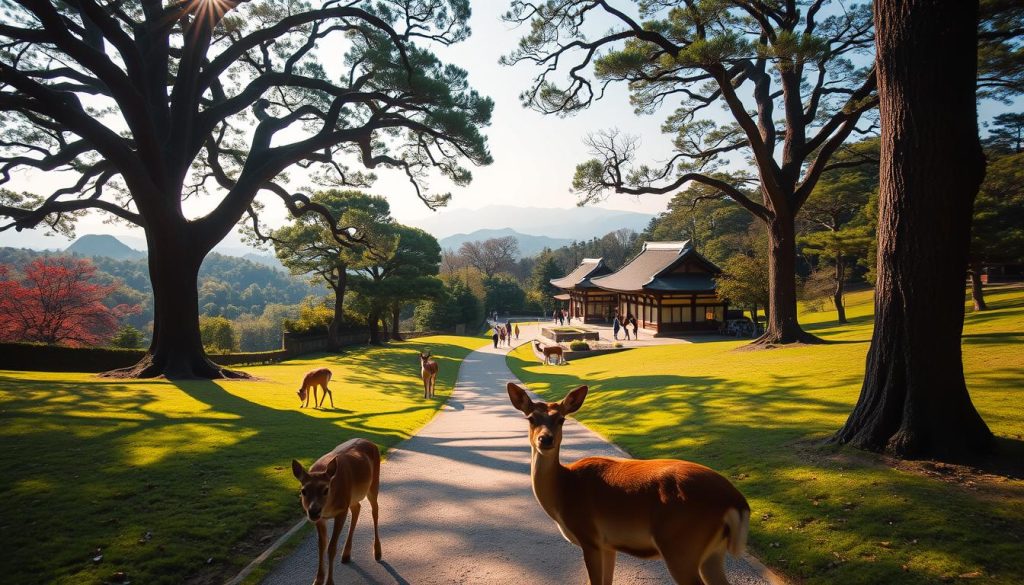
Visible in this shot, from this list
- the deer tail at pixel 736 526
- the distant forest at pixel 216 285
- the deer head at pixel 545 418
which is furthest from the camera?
the distant forest at pixel 216 285

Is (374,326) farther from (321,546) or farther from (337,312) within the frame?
(321,546)

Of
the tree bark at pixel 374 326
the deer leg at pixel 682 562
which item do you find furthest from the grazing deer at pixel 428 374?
the tree bark at pixel 374 326

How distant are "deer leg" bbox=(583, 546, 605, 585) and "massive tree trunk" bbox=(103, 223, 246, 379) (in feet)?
48.6

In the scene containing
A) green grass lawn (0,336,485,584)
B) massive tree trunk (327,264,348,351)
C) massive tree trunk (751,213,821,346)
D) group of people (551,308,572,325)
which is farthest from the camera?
group of people (551,308,572,325)

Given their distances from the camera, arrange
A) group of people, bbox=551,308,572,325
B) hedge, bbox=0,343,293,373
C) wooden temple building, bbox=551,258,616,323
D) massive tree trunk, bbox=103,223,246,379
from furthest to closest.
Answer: wooden temple building, bbox=551,258,616,323 < group of people, bbox=551,308,572,325 < hedge, bbox=0,343,293,373 < massive tree trunk, bbox=103,223,246,379

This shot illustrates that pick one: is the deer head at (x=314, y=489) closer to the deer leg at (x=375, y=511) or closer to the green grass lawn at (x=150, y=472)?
the deer leg at (x=375, y=511)

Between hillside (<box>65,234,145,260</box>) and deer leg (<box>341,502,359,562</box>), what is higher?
hillside (<box>65,234,145,260</box>)

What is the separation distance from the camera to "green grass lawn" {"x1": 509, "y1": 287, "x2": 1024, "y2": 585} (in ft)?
12.1

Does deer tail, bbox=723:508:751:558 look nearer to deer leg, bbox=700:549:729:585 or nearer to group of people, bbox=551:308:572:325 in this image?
deer leg, bbox=700:549:729:585

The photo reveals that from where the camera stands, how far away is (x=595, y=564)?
10.7 feet

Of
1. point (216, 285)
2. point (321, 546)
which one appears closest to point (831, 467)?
point (321, 546)

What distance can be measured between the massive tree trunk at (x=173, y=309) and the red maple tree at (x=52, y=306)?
16860 millimetres

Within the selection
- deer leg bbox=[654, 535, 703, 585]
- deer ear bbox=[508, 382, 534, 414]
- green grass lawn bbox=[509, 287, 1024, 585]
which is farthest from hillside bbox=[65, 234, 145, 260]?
deer leg bbox=[654, 535, 703, 585]

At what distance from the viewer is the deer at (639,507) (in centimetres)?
282
